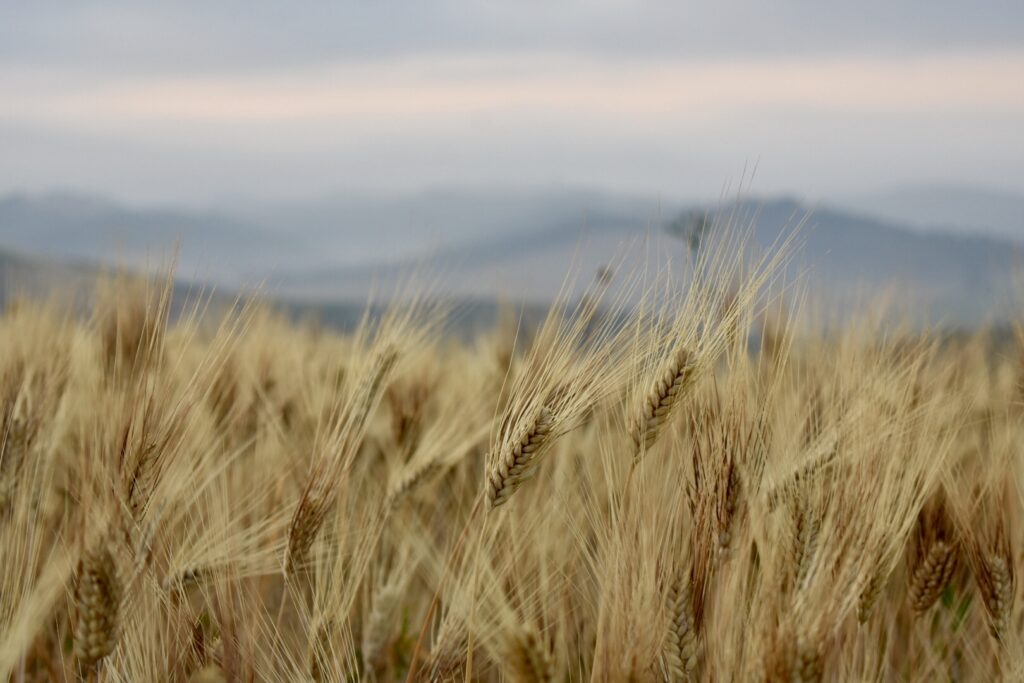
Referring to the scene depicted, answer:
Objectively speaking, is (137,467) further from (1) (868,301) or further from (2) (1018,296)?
(2) (1018,296)

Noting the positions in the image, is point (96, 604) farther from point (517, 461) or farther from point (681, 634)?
point (681, 634)

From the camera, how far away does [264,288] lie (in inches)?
71.8

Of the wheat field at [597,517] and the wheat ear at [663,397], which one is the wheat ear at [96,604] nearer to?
the wheat field at [597,517]

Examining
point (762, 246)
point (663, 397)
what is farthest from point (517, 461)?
point (762, 246)

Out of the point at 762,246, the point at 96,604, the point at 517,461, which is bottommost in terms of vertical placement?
the point at 96,604

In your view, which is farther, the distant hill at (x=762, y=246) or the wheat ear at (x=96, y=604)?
the distant hill at (x=762, y=246)

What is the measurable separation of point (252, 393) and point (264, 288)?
1.26m

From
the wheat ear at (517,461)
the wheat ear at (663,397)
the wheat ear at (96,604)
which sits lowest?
the wheat ear at (96,604)

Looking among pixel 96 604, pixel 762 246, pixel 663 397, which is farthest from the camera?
pixel 762 246

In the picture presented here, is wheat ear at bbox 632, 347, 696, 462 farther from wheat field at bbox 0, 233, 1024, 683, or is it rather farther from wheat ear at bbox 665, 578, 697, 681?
wheat ear at bbox 665, 578, 697, 681

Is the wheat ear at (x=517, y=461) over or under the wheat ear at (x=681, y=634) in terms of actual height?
over

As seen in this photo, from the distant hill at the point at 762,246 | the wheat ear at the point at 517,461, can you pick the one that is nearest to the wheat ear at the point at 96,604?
the wheat ear at the point at 517,461

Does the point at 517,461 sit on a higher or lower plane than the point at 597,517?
higher

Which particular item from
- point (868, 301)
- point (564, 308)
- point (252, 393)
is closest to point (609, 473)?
point (564, 308)
